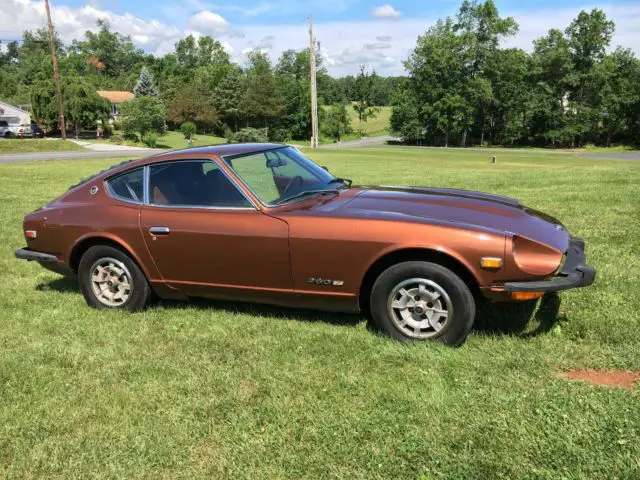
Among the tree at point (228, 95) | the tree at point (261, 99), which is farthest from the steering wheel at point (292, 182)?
the tree at point (228, 95)

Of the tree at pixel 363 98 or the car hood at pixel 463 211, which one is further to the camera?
the tree at pixel 363 98

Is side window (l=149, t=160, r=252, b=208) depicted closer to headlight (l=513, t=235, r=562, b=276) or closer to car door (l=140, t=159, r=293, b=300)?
car door (l=140, t=159, r=293, b=300)

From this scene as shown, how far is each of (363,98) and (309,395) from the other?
335 ft

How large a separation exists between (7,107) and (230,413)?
73.9 metres

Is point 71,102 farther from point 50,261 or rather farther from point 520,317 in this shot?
point 520,317

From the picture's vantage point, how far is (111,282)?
4898mm

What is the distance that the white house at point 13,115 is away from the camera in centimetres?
6317

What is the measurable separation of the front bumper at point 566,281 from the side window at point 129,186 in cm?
321

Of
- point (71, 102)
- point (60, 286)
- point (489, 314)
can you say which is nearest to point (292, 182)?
point (489, 314)

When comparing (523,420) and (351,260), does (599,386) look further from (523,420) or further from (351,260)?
(351,260)

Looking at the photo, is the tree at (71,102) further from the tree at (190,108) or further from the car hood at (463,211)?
the car hood at (463,211)

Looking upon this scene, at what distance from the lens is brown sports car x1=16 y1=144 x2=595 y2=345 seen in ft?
12.2

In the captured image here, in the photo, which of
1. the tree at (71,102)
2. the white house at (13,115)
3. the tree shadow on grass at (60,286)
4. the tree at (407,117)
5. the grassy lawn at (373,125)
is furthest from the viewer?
the grassy lawn at (373,125)

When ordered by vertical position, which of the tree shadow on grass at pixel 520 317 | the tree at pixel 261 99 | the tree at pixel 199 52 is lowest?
the tree shadow on grass at pixel 520 317
